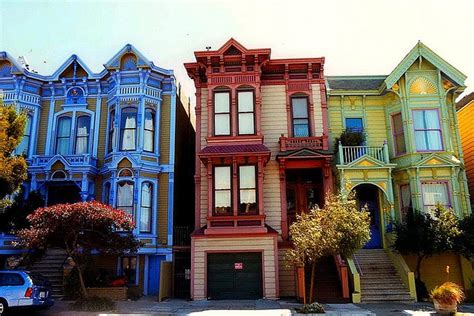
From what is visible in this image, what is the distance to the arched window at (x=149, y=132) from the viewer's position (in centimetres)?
2259

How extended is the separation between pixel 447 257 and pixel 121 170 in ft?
54.0

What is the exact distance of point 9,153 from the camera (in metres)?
17.8

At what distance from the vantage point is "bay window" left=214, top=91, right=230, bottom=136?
21.7m

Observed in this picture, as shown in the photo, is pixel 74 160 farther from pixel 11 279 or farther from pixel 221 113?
pixel 11 279

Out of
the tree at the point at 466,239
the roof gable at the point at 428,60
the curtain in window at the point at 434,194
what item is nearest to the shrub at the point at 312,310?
the tree at the point at 466,239

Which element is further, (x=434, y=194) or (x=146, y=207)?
(x=146, y=207)

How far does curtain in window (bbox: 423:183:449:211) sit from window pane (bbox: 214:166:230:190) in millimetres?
9744

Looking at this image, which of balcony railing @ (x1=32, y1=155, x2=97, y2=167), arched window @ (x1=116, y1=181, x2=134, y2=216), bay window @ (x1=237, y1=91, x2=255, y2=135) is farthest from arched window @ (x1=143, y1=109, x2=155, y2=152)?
bay window @ (x1=237, y1=91, x2=255, y2=135)

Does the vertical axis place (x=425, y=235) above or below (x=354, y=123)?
below

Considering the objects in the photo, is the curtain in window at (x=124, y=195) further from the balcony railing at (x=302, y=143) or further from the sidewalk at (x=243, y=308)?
the balcony railing at (x=302, y=143)

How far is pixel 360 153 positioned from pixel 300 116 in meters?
3.64

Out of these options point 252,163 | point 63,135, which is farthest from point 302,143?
point 63,135

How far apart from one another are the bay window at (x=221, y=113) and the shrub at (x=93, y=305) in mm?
9558

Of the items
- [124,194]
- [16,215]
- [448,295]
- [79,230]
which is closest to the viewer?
[448,295]
